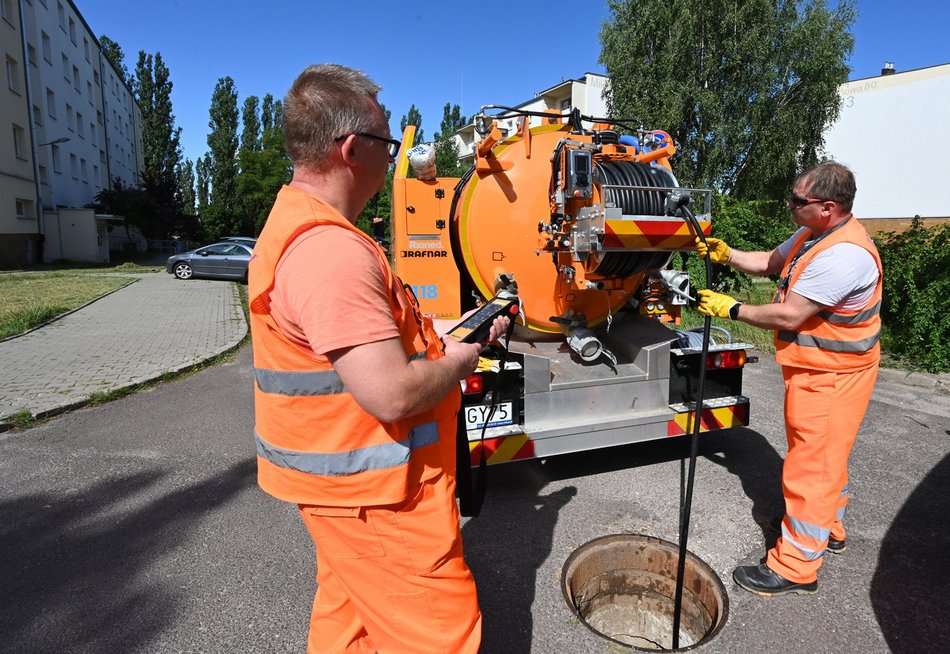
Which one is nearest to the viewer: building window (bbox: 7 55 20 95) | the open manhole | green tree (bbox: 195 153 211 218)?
the open manhole

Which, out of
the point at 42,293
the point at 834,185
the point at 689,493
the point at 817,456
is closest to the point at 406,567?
the point at 689,493

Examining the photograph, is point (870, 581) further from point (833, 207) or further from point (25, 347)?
point (25, 347)

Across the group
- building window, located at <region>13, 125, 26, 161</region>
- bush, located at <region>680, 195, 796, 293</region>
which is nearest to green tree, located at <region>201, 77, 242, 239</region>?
building window, located at <region>13, 125, 26, 161</region>

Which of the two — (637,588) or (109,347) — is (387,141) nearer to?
(637,588)

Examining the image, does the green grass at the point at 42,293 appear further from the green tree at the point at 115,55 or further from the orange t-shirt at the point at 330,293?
the green tree at the point at 115,55

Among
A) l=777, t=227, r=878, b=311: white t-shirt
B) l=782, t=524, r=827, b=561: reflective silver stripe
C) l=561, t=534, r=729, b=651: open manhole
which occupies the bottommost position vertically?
l=561, t=534, r=729, b=651: open manhole

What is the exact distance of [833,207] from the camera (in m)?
2.68

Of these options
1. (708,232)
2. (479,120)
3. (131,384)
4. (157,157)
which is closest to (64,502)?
(131,384)

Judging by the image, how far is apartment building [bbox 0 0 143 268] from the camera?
20.8m

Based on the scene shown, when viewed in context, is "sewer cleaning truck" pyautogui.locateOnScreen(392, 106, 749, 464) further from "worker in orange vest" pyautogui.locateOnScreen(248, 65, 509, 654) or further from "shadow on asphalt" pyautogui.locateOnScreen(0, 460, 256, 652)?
"shadow on asphalt" pyautogui.locateOnScreen(0, 460, 256, 652)

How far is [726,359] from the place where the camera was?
3828 millimetres

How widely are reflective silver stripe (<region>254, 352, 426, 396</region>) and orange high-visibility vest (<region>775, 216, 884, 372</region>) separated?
2.13 m

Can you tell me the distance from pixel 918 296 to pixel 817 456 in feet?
18.5

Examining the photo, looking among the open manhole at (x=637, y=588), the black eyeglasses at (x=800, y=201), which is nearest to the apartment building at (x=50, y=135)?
the open manhole at (x=637, y=588)
